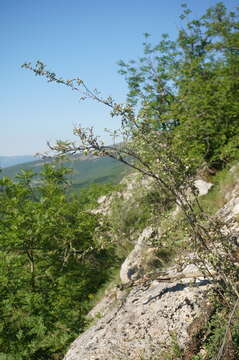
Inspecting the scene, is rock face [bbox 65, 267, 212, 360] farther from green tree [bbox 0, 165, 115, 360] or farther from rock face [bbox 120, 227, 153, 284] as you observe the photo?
rock face [bbox 120, 227, 153, 284]

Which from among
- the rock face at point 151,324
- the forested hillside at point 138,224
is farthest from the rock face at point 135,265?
the rock face at point 151,324


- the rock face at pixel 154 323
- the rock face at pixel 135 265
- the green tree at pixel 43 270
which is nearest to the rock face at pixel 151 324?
the rock face at pixel 154 323

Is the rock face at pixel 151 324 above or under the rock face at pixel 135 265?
above

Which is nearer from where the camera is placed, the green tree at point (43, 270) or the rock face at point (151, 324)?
the rock face at point (151, 324)

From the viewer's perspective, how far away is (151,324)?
3820 millimetres

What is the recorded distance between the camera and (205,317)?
356 centimetres

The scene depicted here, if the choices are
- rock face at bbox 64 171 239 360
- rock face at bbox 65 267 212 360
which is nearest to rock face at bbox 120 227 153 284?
rock face at bbox 64 171 239 360

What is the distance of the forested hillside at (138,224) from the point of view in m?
3.22

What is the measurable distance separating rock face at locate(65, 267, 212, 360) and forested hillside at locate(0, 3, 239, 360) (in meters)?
0.14

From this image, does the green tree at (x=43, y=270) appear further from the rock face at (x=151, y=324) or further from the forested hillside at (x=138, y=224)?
the rock face at (x=151, y=324)

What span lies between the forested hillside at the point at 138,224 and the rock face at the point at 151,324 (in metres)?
0.14

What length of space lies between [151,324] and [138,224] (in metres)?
6.33

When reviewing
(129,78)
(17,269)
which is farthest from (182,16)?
(17,269)

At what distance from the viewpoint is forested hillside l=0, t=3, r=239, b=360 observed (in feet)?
10.6
